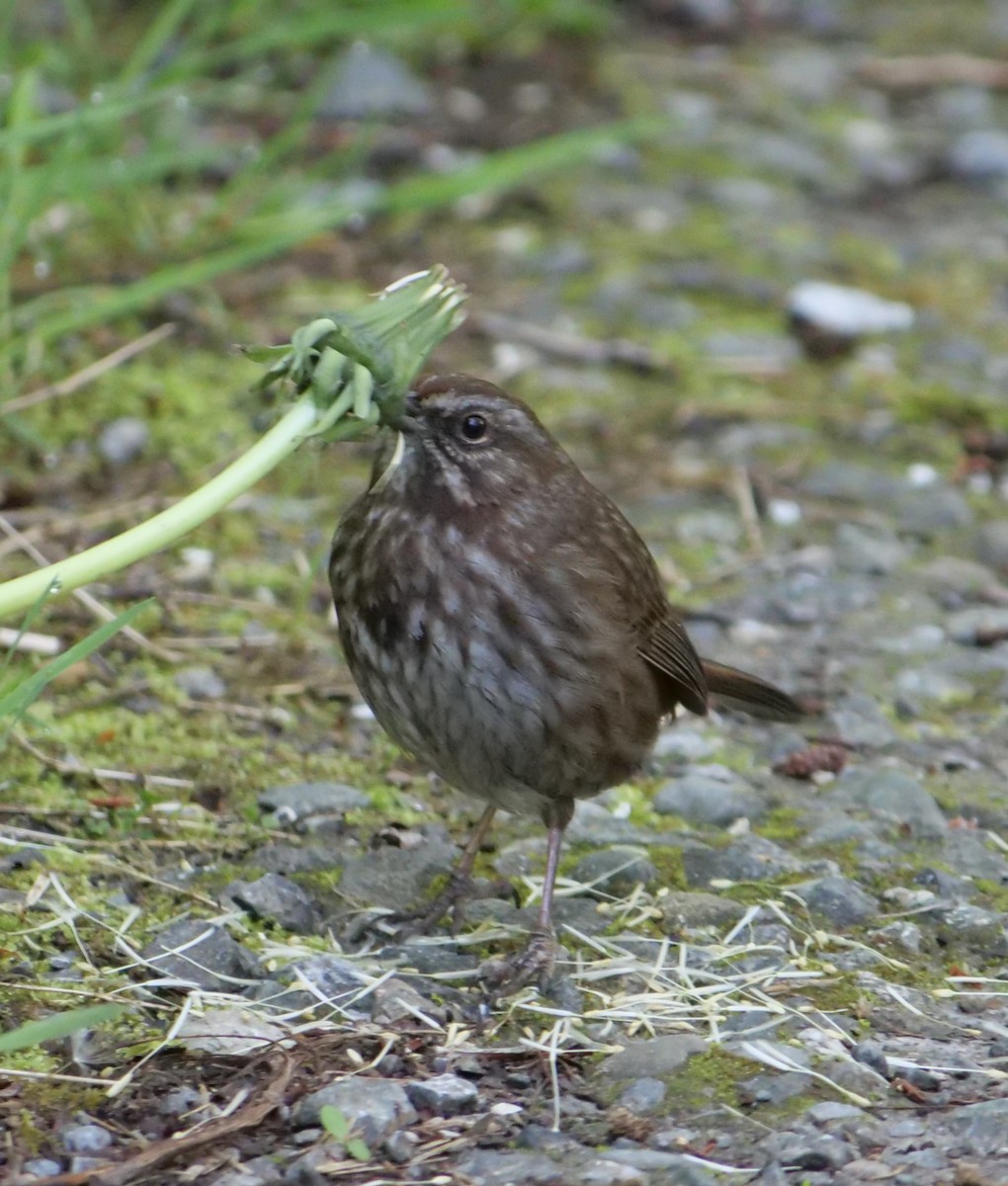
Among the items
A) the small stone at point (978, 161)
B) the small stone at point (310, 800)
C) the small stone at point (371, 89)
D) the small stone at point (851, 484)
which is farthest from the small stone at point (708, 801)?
the small stone at point (978, 161)

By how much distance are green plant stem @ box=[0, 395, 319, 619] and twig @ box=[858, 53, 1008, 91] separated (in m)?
6.60

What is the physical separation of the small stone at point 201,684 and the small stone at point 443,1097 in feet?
5.53

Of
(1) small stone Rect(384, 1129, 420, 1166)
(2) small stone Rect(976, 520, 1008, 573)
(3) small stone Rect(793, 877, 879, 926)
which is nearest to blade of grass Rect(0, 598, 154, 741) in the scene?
(1) small stone Rect(384, 1129, 420, 1166)

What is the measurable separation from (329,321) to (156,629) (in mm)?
1638

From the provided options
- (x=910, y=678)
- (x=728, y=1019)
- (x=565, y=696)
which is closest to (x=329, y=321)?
(x=565, y=696)

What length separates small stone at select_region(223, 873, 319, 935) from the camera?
151 inches

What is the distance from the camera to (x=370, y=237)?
7.29 m

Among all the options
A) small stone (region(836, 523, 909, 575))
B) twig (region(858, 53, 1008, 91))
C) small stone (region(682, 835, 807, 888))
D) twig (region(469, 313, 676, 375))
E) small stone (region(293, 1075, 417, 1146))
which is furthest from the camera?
twig (region(858, 53, 1008, 91))

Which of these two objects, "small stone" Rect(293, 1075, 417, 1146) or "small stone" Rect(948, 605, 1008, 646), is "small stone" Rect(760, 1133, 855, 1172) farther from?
"small stone" Rect(948, 605, 1008, 646)

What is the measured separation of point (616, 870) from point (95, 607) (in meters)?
1.39

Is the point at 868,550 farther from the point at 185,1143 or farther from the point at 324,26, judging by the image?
the point at 185,1143

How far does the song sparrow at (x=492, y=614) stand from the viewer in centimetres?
380

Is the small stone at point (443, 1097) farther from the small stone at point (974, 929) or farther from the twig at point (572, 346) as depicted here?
the twig at point (572, 346)

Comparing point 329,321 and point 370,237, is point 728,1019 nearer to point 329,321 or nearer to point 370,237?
point 329,321
